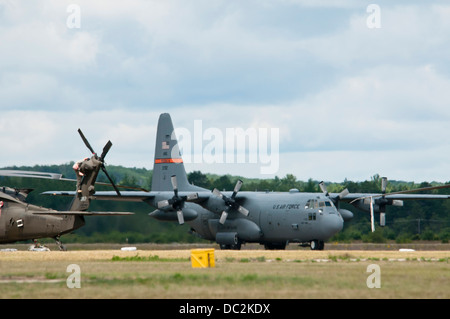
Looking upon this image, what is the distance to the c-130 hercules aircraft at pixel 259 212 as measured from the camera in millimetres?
53062

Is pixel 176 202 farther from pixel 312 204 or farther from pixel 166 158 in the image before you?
pixel 166 158

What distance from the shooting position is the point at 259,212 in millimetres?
56438

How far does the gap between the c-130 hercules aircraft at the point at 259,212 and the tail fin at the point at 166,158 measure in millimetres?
3742

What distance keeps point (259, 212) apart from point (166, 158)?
12695 millimetres

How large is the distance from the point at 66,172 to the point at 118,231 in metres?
34.8

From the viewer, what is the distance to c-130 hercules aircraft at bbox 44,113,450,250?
53062mm

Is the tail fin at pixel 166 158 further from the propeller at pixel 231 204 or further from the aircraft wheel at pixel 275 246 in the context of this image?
the aircraft wheel at pixel 275 246

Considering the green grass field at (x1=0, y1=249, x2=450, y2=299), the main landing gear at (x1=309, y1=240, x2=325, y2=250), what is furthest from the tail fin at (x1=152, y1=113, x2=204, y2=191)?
the green grass field at (x1=0, y1=249, x2=450, y2=299)

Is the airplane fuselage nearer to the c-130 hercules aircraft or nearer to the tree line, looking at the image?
the c-130 hercules aircraft

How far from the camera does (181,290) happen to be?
20953mm

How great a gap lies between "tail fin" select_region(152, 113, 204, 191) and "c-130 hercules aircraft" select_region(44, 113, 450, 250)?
12.3 ft

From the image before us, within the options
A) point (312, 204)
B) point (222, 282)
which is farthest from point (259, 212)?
point (222, 282)
